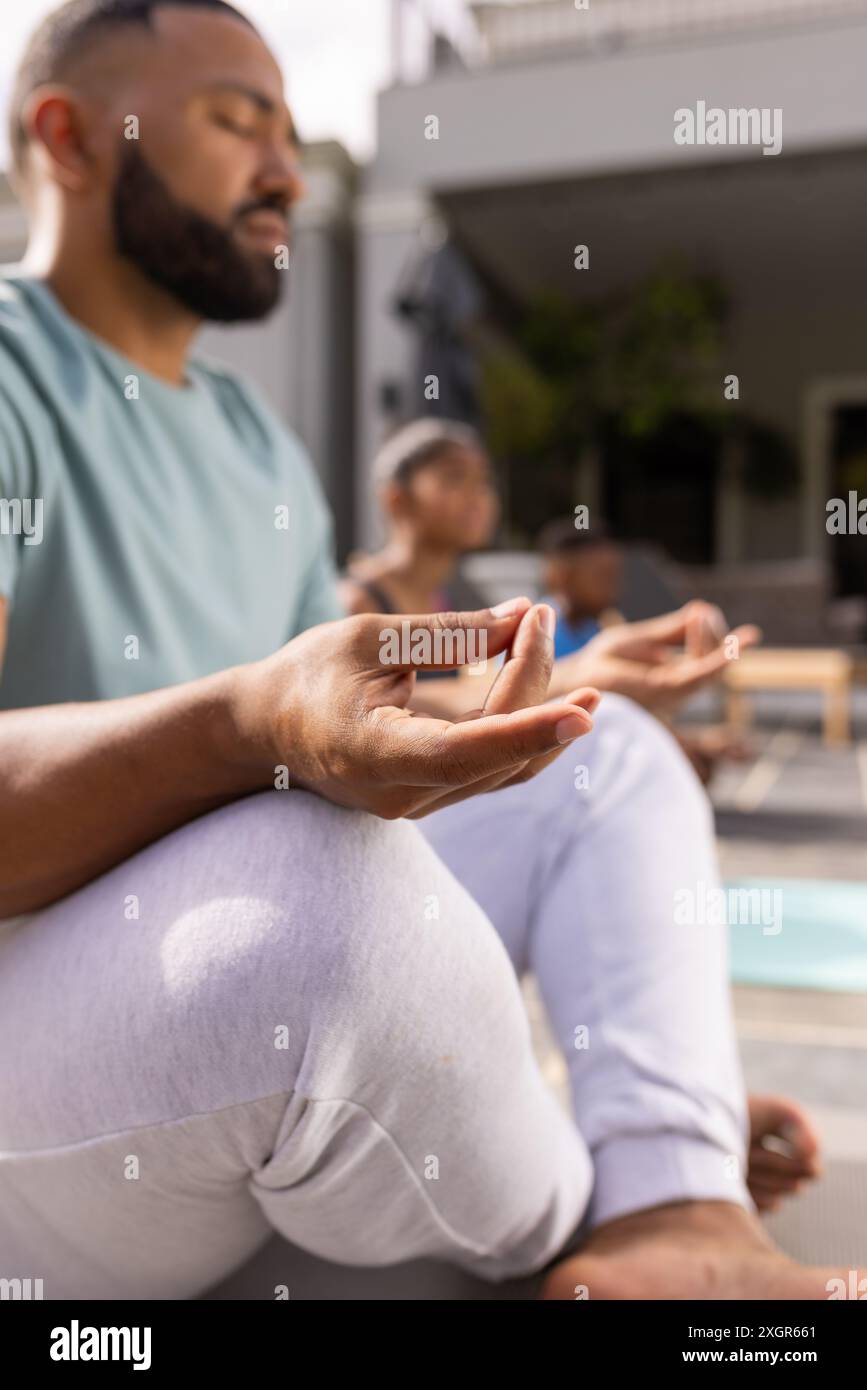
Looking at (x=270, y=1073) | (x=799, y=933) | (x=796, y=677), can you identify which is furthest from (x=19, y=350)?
(x=796, y=677)

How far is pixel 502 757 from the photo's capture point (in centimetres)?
39

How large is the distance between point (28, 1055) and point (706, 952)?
44 centimetres

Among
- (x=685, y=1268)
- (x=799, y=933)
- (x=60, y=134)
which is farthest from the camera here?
(x=799, y=933)

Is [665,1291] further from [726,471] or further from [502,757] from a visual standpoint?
[726,471]

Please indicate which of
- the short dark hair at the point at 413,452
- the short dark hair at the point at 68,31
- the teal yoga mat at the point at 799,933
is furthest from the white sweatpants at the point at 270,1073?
the short dark hair at the point at 413,452

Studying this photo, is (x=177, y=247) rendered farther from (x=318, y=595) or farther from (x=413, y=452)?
(x=413, y=452)

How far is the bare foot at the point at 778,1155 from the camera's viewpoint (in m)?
0.86

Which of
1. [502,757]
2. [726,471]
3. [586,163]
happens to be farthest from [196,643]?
[726,471]

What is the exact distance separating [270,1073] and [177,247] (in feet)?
1.73

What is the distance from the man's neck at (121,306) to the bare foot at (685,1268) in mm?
632

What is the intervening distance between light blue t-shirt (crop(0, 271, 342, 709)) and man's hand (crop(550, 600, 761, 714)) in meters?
0.26

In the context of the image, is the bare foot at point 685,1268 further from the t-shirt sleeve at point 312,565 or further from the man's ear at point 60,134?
the man's ear at point 60,134

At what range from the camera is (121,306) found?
78cm
